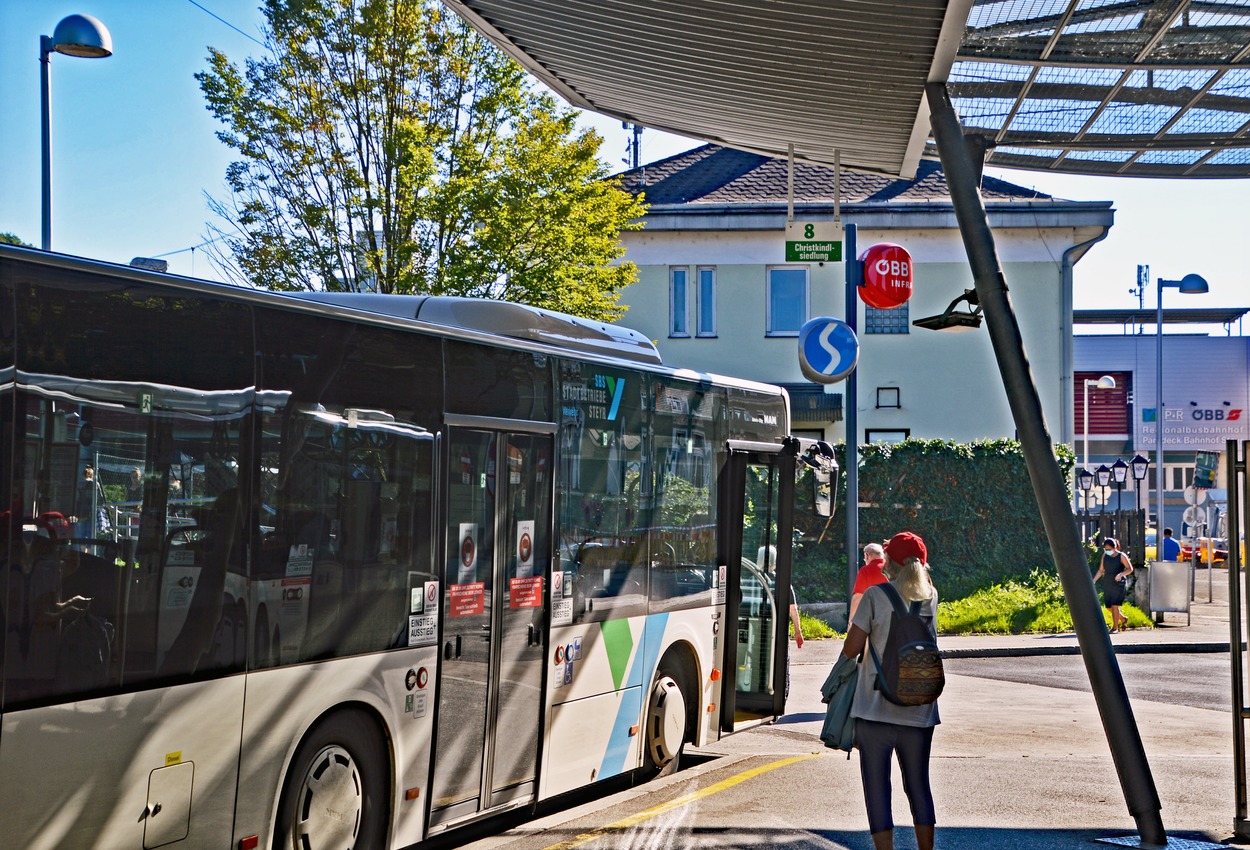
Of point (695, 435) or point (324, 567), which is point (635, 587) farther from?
point (324, 567)

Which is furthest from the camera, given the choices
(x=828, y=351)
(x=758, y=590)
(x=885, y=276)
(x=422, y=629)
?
(x=885, y=276)

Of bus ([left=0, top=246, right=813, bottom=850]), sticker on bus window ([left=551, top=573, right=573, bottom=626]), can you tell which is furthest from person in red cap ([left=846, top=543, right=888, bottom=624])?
sticker on bus window ([left=551, top=573, right=573, bottom=626])

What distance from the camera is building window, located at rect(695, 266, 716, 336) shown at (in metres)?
33.8

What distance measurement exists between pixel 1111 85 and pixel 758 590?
485 centimetres

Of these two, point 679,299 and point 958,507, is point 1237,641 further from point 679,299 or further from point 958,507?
point 679,299

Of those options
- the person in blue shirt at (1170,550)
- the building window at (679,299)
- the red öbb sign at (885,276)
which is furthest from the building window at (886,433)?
the red öbb sign at (885,276)

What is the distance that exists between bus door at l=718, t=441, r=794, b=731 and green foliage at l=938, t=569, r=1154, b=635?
12.8 m

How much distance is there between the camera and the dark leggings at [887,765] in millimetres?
6664

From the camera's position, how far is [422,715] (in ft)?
23.4

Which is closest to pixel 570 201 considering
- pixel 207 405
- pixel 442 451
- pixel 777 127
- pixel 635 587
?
pixel 777 127

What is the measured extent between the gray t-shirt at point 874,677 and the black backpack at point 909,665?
41 mm

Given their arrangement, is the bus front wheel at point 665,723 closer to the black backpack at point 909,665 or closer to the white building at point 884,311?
the black backpack at point 909,665

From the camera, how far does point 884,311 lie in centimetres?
3397

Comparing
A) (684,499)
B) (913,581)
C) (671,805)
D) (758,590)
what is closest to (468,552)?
(913,581)
